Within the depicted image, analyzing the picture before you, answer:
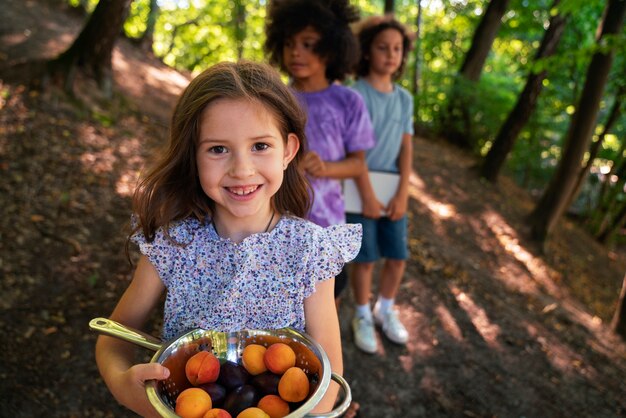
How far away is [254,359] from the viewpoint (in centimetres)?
121

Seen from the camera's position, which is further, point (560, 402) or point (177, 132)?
point (560, 402)

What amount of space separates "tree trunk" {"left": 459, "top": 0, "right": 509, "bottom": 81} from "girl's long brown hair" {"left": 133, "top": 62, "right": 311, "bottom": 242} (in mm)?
9518

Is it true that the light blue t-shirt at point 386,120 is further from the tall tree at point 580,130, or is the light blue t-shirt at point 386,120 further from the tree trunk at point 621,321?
the tall tree at point 580,130

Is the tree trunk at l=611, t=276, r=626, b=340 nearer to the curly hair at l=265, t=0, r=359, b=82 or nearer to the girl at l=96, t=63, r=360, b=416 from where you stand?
the curly hair at l=265, t=0, r=359, b=82

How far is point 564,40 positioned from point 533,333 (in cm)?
652

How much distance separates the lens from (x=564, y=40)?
27.5ft

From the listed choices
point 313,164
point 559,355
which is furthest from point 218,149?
point 559,355

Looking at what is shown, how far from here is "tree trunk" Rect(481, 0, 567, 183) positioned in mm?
7562

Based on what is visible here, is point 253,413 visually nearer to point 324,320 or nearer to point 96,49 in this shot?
point 324,320

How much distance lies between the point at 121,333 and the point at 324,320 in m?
0.60

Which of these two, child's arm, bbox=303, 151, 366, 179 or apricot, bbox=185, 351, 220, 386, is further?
child's arm, bbox=303, 151, 366, 179

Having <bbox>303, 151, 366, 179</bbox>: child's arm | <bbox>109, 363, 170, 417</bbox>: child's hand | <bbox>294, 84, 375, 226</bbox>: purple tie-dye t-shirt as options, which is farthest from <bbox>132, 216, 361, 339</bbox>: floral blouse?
<bbox>294, 84, 375, 226</bbox>: purple tie-dye t-shirt

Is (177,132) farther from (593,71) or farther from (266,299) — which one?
(593,71)

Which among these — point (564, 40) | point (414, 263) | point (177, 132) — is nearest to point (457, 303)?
point (414, 263)
